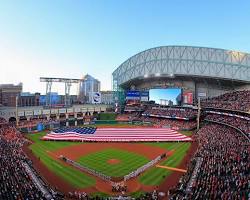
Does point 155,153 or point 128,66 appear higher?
point 128,66

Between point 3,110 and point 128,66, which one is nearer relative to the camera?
point 3,110

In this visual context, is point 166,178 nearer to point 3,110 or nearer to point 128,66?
point 3,110

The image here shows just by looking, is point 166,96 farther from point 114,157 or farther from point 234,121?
point 114,157

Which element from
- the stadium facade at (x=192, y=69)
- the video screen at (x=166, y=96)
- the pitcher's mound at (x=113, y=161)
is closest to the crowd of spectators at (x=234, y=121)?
the video screen at (x=166, y=96)

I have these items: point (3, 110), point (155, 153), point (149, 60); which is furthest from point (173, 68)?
point (3, 110)

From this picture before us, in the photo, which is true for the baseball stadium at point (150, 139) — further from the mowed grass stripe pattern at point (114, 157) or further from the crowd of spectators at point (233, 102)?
the crowd of spectators at point (233, 102)
